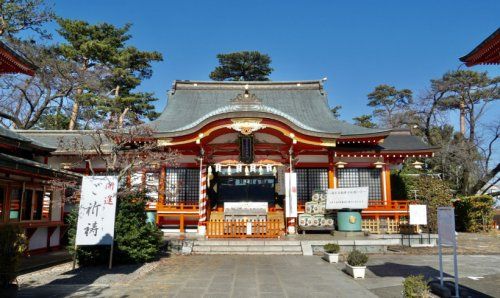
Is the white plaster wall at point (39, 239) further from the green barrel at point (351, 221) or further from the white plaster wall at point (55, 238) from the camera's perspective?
the green barrel at point (351, 221)

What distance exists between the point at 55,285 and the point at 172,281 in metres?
2.62

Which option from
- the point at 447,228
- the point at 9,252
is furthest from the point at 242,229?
the point at 9,252

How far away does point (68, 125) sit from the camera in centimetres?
3183

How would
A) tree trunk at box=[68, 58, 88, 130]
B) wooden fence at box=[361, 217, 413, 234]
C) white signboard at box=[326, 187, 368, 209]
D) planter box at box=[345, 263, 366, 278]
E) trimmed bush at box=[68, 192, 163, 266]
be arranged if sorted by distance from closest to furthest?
planter box at box=[345, 263, 366, 278] → trimmed bush at box=[68, 192, 163, 266] → white signboard at box=[326, 187, 368, 209] → wooden fence at box=[361, 217, 413, 234] → tree trunk at box=[68, 58, 88, 130]

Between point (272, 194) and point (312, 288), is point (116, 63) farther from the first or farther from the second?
point (312, 288)

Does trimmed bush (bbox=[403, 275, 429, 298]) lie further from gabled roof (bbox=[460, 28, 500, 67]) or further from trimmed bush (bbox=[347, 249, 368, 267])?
gabled roof (bbox=[460, 28, 500, 67])

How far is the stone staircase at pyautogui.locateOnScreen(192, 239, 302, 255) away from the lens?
13383 millimetres

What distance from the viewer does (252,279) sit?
9.00 m

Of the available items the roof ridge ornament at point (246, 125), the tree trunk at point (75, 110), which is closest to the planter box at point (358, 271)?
the roof ridge ornament at point (246, 125)

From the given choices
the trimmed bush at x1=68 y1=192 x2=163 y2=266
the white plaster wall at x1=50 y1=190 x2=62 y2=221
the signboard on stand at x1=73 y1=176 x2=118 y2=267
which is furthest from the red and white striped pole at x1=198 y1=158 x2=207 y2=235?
the signboard on stand at x1=73 y1=176 x2=118 y2=267

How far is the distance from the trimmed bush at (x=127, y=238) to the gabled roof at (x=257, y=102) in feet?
24.6

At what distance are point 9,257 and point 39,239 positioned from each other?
336 inches

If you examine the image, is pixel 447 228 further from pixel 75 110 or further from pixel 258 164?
pixel 75 110

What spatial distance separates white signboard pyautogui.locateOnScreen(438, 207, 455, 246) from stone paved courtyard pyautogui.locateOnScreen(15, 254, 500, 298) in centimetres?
124
